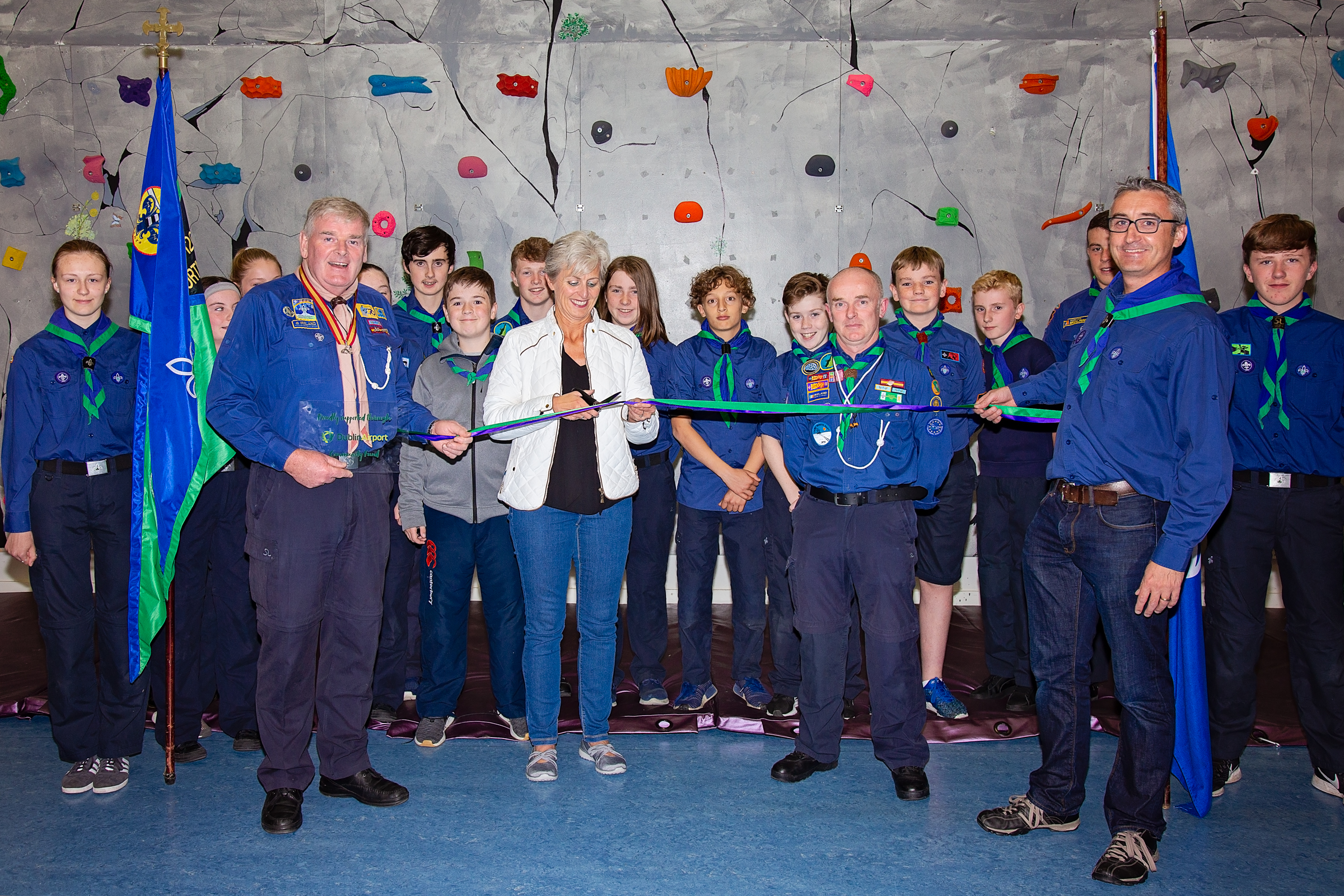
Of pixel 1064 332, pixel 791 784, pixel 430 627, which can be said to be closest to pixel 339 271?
pixel 430 627

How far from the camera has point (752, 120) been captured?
19.4 feet

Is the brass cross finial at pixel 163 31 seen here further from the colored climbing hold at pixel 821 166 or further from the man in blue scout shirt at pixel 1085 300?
the man in blue scout shirt at pixel 1085 300

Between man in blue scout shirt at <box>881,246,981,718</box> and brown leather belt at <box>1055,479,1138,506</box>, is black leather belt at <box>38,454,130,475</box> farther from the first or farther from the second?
brown leather belt at <box>1055,479,1138,506</box>

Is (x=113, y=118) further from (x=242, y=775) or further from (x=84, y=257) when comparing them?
(x=242, y=775)

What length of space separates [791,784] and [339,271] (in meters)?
2.53

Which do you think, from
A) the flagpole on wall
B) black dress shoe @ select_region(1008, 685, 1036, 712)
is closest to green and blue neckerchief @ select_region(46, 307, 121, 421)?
the flagpole on wall

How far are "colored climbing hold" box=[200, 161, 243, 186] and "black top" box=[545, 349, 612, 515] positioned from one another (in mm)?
4027

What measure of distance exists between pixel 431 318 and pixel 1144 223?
314cm

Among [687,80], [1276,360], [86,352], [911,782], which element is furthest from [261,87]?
[1276,360]

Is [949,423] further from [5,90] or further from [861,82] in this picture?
[5,90]

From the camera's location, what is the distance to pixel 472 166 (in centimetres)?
592

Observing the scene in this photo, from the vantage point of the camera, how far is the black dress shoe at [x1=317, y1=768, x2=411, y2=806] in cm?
316

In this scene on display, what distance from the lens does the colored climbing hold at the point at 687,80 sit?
5.86 m

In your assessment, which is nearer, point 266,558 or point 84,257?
point 266,558
